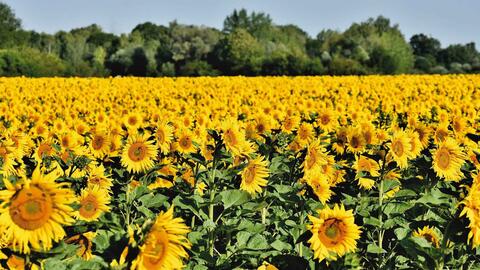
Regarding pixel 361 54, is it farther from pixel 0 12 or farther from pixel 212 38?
pixel 0 12

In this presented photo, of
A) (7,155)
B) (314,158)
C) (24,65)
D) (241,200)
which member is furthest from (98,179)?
(24,65)

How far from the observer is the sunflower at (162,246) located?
2029 mm

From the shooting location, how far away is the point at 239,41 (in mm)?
46188

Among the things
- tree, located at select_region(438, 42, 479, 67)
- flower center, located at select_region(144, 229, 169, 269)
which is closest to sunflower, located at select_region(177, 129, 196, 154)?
flower center, located at select_region(144, 229, 169, 269)

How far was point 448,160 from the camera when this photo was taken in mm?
4449

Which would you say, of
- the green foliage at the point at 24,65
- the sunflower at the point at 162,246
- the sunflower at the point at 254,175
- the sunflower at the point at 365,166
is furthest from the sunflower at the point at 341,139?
the green foliage at the point at 24,65

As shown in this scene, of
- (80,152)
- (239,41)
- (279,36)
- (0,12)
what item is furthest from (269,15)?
(80,152)

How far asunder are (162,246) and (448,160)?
9.61ft

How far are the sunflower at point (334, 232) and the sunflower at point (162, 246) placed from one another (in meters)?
0.92

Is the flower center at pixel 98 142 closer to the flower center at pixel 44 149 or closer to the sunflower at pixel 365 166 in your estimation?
the flower center at pixel 44 149

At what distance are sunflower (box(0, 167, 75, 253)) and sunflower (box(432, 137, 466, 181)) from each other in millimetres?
3050

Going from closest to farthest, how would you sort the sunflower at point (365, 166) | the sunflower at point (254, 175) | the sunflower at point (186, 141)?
the sunflower at point (254, 175) < the sunflower at point (365, 166) < the sunflower at point (186, 141)

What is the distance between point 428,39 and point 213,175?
293ft

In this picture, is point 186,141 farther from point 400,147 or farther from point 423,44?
point 423,44
